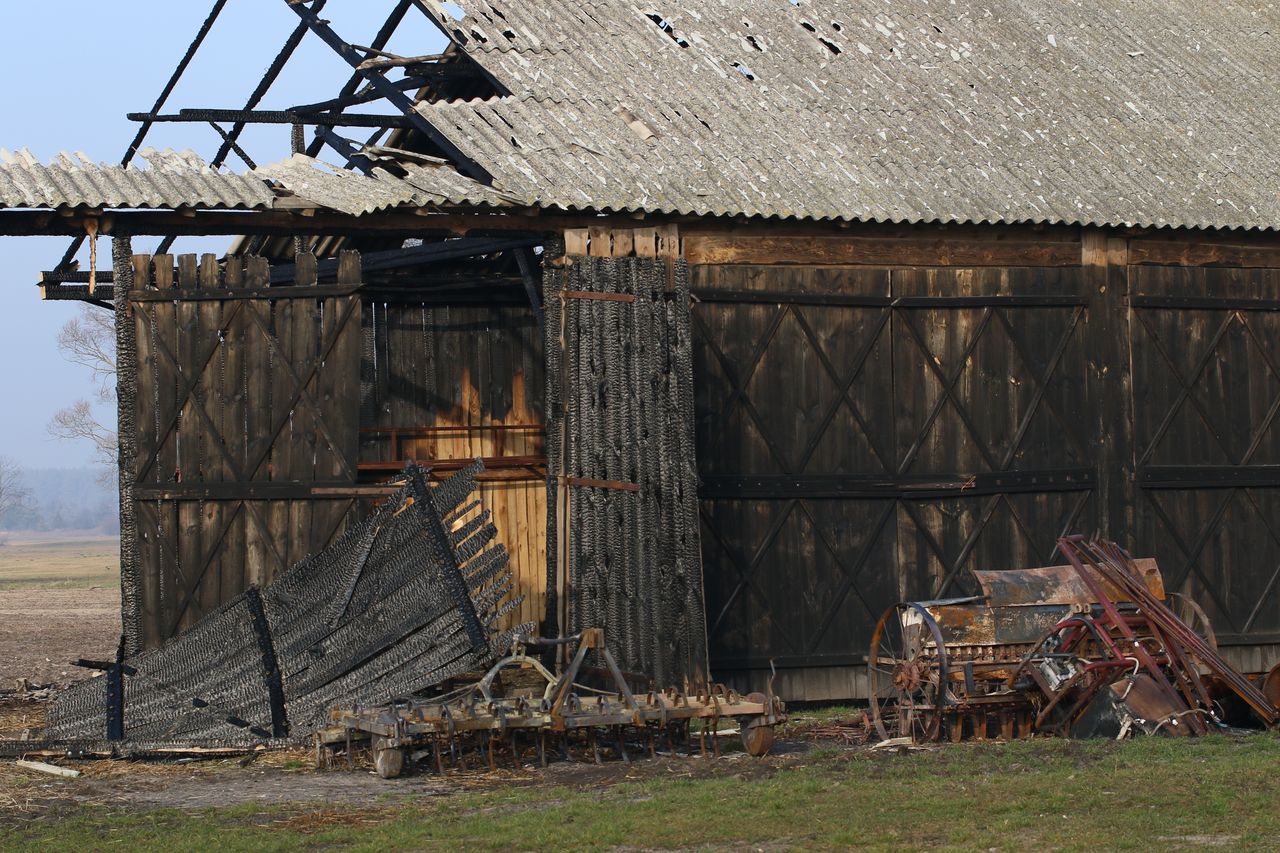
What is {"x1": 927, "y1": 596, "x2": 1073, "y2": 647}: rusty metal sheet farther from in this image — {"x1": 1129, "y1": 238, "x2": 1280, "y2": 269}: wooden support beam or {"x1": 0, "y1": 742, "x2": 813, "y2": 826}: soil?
{"x1": 1129, "y1": 238, "x2": 1280, "y2": 269}: wooden support beam

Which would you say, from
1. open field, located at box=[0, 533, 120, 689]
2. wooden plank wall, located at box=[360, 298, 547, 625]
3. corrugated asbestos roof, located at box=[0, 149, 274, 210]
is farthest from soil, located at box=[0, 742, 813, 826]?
open field, located at box=[0, 533, 120, 689]

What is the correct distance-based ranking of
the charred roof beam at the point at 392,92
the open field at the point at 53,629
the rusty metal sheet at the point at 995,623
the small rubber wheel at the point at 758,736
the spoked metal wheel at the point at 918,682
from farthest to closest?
1. the open field at the point at 53,629
2. the charred roof beam at the point at 392,92
3. the rusty metal sheet at the point at 995,623
4. the spoked metal wheel at the point at 918,682
5. the small rubber wheel at the point at 758,736

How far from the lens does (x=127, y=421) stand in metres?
15.0

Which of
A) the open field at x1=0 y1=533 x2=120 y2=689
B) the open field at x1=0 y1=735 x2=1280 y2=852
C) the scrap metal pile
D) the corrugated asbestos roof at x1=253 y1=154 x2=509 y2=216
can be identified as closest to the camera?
the open field at x1=0 y1=735 x2=1280 y2=852

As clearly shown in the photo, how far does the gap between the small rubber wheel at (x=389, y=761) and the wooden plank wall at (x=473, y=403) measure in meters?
5.95

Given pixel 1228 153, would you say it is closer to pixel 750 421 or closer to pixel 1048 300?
pixel 1048 300

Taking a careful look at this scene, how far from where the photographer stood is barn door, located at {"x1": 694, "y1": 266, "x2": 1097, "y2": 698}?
638 inches

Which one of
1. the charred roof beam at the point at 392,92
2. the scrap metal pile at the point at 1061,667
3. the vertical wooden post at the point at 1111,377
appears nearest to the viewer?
the scrap metal pile at the point at 1061,667

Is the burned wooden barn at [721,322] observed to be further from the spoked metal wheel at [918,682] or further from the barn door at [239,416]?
the spoked metal wheel at [918,682]

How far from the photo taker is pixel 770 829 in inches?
387

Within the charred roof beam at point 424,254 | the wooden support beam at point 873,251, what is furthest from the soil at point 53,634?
the wooden support beam at point 873,251

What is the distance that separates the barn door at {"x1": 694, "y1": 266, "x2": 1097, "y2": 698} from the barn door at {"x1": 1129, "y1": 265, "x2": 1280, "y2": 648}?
0.80 m

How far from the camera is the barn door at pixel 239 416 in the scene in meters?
15.0

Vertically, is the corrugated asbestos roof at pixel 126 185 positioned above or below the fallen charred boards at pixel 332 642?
above
